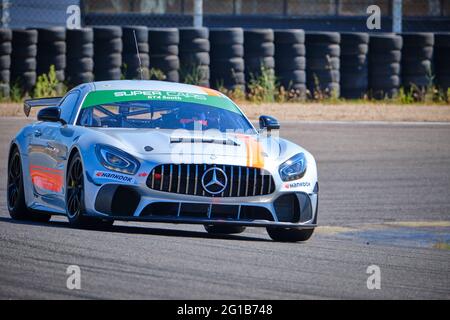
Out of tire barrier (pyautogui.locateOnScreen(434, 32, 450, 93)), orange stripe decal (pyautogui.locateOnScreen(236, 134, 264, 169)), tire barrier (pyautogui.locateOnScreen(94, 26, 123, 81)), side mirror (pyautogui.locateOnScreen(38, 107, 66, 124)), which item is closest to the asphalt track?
orange stripe decal (pyautogui.locateOnScreen(236, 134, 264, 169))

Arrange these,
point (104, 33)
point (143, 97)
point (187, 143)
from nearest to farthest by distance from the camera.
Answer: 1. point (187, 143)
2. point (143, 97)
3. point (104, 33)

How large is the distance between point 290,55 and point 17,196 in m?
11.1

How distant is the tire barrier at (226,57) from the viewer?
20828 millimetres

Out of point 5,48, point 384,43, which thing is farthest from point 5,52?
point 384,43

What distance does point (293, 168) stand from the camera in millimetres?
9422

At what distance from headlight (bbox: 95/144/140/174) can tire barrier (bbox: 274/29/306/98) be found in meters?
12.3

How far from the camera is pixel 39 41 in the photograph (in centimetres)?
1991

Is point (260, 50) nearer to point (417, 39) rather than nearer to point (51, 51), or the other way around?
point (417, 39)

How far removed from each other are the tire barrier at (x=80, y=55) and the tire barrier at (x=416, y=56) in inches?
214

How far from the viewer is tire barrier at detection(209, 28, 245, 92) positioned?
68.3ft

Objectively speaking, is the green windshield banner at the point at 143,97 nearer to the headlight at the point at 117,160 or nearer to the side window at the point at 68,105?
the side window at the point at 68,105
